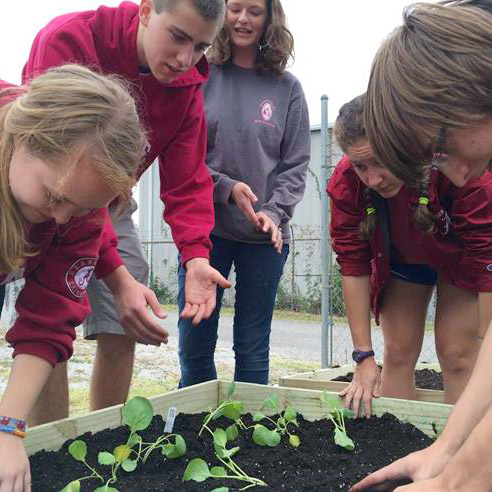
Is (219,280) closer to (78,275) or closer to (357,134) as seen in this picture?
(78,275)

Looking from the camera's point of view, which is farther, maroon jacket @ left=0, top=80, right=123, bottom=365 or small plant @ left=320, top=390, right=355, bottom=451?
small plant @ left=320, top=390, right=355, bottom=451

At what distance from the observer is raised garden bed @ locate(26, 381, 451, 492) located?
183 centimetres

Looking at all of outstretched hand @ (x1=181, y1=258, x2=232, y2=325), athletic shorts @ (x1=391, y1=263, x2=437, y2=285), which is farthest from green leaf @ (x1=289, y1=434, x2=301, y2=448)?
athletic shorts @ (x1=391, y1=263, x2=437, y2=285)

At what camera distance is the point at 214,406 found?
2.51 meters

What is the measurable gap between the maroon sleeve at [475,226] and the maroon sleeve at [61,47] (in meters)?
1.28

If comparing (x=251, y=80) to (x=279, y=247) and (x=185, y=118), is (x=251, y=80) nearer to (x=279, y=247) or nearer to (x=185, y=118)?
(x=185, y=118)

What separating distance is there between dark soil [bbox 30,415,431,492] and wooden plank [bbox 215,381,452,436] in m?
0.06

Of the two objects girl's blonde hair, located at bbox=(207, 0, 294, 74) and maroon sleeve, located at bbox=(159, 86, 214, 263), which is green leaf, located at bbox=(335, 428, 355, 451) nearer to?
maroon sleeve, located at bbox=(159, 86, 214, 263)

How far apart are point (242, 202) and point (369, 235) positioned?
1.66ft

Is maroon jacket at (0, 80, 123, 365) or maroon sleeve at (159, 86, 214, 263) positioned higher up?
maroon sleeve at (159, 86, 214, 263)

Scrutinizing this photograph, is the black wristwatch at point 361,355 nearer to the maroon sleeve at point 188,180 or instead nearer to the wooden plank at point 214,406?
the wooden plank at point 214,406

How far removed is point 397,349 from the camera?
2900 millimetres

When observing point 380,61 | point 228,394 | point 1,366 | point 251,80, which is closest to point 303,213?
point 1,366

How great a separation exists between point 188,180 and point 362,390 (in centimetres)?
95
